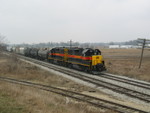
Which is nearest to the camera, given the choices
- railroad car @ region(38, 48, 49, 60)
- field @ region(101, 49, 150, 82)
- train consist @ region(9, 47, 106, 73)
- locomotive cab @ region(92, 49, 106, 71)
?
field @ region(101, 49, 150, 82)

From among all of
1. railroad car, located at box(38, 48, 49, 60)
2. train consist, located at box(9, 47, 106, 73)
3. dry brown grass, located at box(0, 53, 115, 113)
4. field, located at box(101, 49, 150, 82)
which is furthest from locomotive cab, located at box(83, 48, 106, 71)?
railroad car, located at box(38, 48, 49, 60)

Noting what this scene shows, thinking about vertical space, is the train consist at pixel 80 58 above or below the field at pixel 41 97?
above

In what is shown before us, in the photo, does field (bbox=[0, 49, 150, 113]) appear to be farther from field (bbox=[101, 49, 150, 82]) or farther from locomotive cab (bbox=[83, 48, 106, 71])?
locomotive cab (bbox=[83, 48, 106, 71])

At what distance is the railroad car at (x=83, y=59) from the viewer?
2175cm

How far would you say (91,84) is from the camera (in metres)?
16.1

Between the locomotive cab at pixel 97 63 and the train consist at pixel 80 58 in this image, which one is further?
the train consist at pixel 80 58

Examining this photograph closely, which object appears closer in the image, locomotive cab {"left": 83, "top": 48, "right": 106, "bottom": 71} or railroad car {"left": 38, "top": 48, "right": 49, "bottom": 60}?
locomotive cab {"left": 83, "top": 48, "right": 106, "bottom": 71}

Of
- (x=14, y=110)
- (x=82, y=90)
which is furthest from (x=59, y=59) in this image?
(x=14, y=110)

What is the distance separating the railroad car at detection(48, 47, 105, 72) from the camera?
71.4ft

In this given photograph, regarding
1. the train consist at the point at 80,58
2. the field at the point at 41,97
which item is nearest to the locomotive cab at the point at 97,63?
the train consist at the point at 80,58

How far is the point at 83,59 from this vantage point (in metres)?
22.8

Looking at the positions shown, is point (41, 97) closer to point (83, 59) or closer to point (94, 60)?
point (94, 60)

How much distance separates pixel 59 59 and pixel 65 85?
1397 centimetres

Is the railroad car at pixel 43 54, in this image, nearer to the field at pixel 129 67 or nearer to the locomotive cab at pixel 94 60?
the field at pixel 129 67
